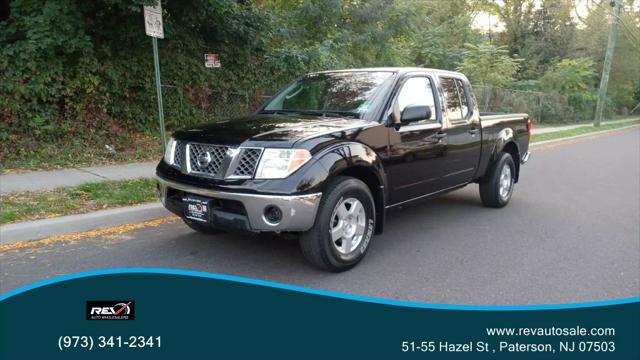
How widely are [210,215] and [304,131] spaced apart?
1.02 m

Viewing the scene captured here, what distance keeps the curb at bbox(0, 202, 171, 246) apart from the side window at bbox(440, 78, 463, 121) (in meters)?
3.47

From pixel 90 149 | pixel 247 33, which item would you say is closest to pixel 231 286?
pixel 90 149

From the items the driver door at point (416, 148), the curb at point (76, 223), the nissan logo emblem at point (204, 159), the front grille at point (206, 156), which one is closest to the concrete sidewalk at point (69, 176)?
the curb at point (76, 223)

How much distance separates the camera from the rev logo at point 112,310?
3.09 meters

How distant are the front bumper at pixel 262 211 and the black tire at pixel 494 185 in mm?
3693

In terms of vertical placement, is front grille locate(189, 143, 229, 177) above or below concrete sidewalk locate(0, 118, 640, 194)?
above

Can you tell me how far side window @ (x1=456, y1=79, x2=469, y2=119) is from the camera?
249 inches

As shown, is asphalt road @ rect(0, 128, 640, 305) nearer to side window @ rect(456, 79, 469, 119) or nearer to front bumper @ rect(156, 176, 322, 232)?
front bumper @ rect(156, 176, 322, 232)

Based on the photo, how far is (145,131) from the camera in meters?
10.3

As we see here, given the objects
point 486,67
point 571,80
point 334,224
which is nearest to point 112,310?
point 334,224

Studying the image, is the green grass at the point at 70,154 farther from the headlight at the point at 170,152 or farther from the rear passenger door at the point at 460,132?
the rear passenger door at the point at 460,132

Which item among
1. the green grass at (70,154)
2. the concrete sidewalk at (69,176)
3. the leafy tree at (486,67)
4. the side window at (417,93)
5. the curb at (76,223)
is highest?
the leafy tree at (486,67)

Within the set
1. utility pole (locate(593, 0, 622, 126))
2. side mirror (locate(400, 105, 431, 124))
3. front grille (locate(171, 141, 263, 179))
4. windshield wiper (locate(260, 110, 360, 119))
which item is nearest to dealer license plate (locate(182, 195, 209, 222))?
front grille (locate(171, 141, 263, 179))

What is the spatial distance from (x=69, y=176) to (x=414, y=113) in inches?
205
